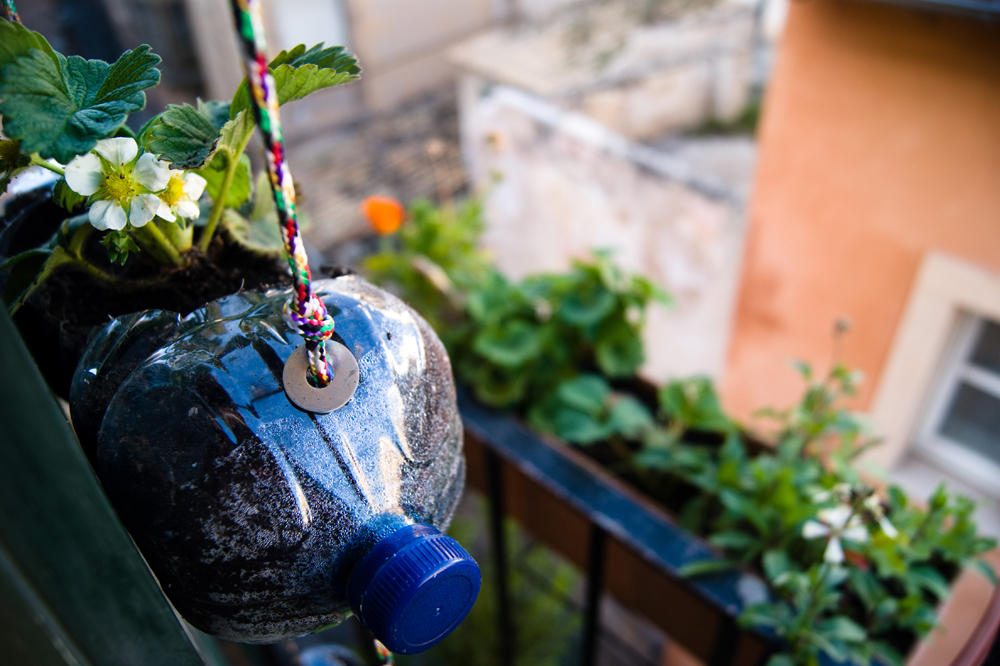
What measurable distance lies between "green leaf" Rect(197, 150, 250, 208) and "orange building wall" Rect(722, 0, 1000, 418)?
174cm

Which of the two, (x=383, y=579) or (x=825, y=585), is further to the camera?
(x=825, y=585)

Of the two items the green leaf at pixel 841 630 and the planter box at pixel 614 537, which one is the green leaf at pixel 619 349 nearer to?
the planter box at pixel 614 537

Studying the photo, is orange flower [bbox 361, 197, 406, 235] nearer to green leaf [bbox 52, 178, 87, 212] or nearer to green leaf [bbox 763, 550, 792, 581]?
green leaf [bbox 763, 550, 792, 581]

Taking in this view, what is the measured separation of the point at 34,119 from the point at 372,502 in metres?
0.24

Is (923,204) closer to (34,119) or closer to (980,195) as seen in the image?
(980,195)

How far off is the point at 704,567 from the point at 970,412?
134 centimetres

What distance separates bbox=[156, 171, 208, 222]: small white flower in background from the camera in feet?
1.27

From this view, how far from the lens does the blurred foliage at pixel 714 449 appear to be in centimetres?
93

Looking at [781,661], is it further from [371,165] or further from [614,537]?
[371,165]

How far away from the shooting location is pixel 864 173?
188 centimetres

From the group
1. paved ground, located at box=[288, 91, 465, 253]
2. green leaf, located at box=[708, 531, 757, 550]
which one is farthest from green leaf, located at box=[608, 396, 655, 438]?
paved ground, located at box=[288, 91, 465, 253]

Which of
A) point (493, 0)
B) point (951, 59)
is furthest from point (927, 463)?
point (493, 0)

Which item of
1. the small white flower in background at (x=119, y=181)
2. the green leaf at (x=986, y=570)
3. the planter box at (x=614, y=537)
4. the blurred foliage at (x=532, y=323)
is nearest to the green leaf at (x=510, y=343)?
the blurred foliage at (x=532, y=323)

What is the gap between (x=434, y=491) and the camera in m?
0.43
